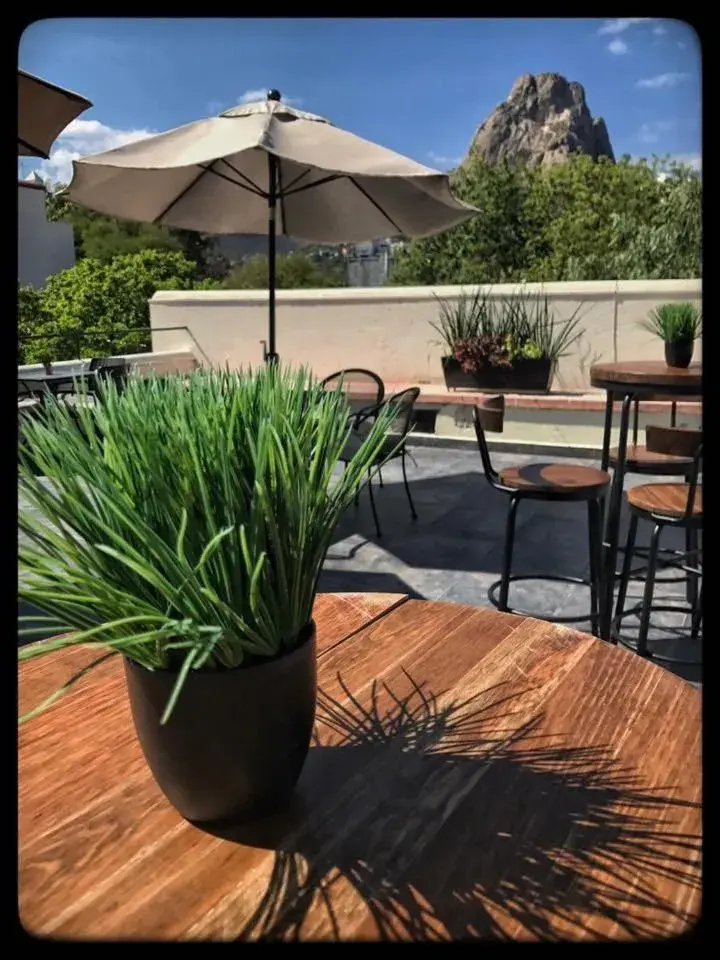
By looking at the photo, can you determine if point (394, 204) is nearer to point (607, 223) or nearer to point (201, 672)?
point (201, 672)

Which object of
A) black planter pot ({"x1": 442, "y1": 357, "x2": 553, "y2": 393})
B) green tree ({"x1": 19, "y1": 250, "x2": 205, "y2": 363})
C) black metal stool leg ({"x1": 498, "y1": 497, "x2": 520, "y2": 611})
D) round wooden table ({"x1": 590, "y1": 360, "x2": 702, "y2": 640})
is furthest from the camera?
green tree ({"x1": 19, "y1": 250, "x2": 205, "y2": 363})

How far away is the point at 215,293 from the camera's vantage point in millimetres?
9547

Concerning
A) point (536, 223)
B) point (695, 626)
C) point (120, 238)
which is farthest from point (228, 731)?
point (120, 238)

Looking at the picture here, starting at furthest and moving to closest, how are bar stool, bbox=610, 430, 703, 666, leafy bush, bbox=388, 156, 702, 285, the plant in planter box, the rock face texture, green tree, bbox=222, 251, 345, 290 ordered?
1. the rock face texture
2. green tree, bbox=222, 251, 345, 290
3. leafy bush, bbox=388, 156, 702, 285
4. the plant in planter box
5. bar stool, bbox=610, 430, 703, 666

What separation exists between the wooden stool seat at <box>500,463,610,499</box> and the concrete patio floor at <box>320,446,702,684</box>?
75 centimetres

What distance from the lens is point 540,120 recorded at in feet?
190

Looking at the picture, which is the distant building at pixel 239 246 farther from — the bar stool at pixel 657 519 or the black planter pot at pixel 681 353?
the bar stool at pixel 657 519

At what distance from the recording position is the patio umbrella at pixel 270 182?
401cm

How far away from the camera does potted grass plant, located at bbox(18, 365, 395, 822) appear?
609 millimetres

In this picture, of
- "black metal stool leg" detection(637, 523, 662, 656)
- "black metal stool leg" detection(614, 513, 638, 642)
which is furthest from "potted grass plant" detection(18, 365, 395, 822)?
"black metal stool leg" detection(614, 513, 638, 642)

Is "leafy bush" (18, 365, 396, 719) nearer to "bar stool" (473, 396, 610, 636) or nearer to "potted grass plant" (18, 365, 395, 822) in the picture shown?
"potted grass plant" (18, 365, 395, 822)

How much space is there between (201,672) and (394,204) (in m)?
5.24

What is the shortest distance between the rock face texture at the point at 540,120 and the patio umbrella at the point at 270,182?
185 feet

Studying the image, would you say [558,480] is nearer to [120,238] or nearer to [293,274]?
[293,274]
